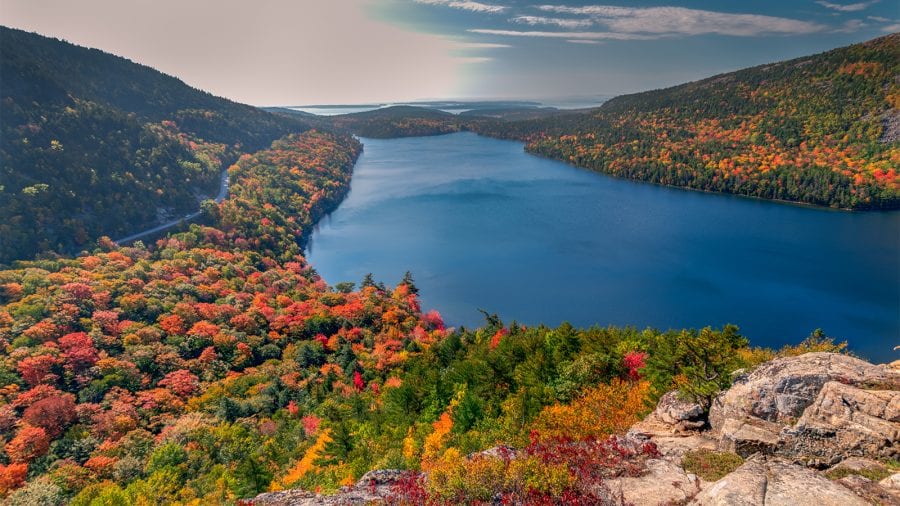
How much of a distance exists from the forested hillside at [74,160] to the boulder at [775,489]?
99.2 metres

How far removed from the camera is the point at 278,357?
61.4 m

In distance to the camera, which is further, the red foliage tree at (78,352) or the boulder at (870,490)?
the red foliage tree at (78,352)

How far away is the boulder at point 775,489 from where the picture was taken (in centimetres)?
1079

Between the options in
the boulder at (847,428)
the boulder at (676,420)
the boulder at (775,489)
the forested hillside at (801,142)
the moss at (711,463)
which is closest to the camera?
the boulder at (775,489)

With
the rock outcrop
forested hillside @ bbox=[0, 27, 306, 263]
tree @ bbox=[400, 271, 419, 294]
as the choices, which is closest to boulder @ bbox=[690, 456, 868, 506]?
the rock outcrop

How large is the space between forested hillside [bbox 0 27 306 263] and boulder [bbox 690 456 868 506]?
99.2 meters

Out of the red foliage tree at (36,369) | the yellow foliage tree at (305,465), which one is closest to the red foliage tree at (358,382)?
the yellow foliage tree at (305,465)

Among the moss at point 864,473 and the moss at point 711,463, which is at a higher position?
the moss at point 864,473

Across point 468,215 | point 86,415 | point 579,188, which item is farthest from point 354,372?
point 579,188

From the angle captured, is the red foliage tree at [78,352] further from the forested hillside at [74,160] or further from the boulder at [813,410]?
the boulder at [813,410]

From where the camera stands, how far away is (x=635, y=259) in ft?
294

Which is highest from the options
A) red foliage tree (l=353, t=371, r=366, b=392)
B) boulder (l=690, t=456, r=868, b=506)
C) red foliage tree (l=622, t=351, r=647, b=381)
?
boulder (l=690, t=456, r=868, b=506)

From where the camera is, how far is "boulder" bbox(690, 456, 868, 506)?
1079cm

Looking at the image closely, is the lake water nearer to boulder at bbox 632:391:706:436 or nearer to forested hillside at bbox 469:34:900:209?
forested hillside at bbox 469:34:900:209
